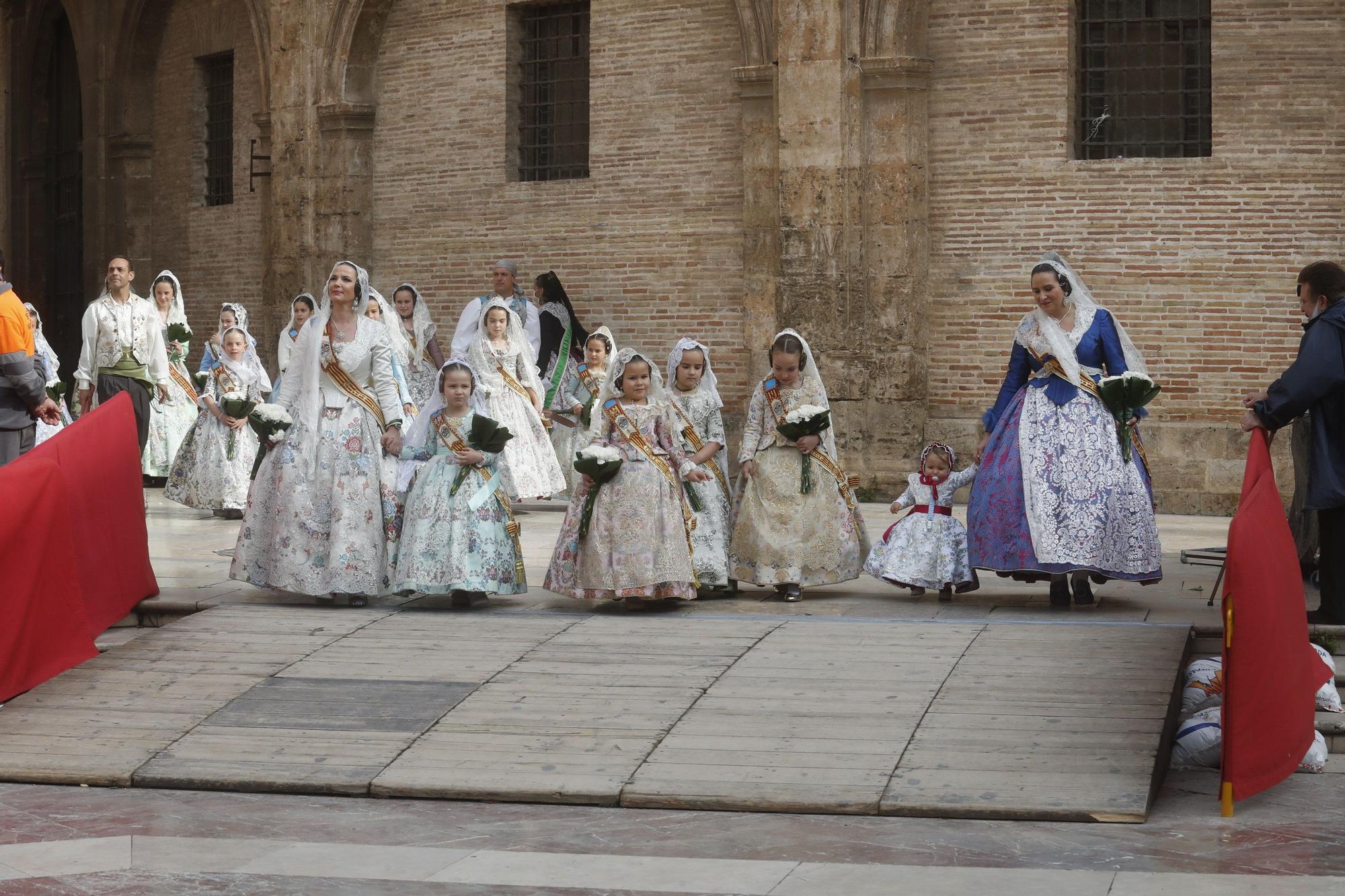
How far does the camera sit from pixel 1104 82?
14438 mm

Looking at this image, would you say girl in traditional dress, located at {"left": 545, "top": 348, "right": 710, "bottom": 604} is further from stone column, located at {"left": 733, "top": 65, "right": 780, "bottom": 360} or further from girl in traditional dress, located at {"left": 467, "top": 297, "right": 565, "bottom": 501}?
stone column, located at {"left": 733, "top": 65, "right": 780, "bottom": 360}

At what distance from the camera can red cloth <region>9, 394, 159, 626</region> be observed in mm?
8227

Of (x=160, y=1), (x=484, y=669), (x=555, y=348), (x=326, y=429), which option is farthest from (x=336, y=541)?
(x=160, y=1)

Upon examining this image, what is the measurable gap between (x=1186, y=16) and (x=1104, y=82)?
76 cm

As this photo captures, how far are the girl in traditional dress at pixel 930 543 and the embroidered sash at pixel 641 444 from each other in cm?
96

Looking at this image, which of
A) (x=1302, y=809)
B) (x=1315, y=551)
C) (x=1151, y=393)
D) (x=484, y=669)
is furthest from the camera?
(x=1315, y=551)

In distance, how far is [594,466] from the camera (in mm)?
8602

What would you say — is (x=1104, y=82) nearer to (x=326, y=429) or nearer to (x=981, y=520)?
(x=981, y=520)

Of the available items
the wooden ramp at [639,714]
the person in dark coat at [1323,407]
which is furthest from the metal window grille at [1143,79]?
the wooden ramp at [639,714]

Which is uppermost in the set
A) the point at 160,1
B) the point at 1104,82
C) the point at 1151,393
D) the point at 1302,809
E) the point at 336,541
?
the point at 160,1

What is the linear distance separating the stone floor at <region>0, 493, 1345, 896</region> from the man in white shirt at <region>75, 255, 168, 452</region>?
6.20m

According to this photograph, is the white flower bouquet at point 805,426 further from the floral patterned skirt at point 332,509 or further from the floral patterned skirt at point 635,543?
the floral patterned skirt at point 332,509

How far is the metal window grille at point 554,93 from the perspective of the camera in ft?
56.5

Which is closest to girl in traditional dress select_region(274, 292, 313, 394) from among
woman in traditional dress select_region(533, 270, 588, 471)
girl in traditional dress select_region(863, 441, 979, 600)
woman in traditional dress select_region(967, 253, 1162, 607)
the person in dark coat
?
woman in traditional dress select_region(533, 270, 588, 471)
